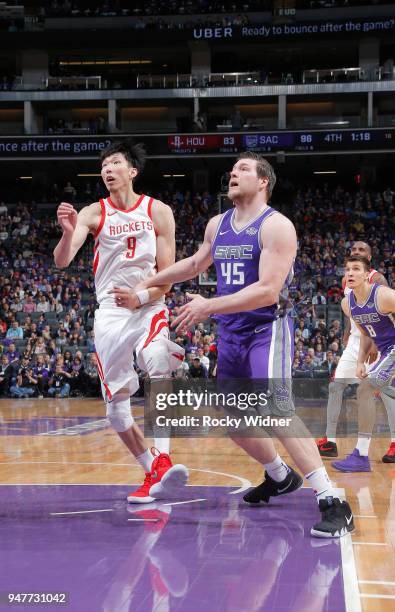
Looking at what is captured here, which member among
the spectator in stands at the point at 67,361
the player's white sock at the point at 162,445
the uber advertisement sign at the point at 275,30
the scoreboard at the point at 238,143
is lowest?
the spectator in stands at the point at 67,361

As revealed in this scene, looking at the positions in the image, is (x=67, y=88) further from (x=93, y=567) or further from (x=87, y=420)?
(x=93, y=567)

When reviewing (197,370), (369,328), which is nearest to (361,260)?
(369,328)

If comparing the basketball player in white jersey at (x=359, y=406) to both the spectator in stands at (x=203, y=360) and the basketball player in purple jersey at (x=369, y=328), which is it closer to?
the basketball player in purple jersey at (x=369, y=328)

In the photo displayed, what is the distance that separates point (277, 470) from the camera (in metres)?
5.98

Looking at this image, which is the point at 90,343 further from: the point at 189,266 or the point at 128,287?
the point at 189,266

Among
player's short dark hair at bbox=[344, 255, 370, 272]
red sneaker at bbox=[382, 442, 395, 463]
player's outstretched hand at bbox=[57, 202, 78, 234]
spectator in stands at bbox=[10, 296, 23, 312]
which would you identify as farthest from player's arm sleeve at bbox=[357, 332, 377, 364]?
spectator in stands at bbox=[10, 296, 23, 312]

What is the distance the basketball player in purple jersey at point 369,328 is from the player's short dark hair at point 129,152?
2.55 metres

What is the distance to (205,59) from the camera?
122 feet

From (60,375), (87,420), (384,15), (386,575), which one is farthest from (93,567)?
(384,15)

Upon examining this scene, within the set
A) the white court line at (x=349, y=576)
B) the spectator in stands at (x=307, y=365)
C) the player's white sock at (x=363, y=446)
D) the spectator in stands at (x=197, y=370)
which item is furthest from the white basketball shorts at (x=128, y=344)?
the spectator in stands at (x=307, y=365)

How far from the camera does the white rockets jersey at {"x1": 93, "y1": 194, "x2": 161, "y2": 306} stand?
6262mm

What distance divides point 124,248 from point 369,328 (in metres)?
3.16

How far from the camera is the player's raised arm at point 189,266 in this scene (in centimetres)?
561

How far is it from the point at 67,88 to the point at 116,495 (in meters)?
30.3
